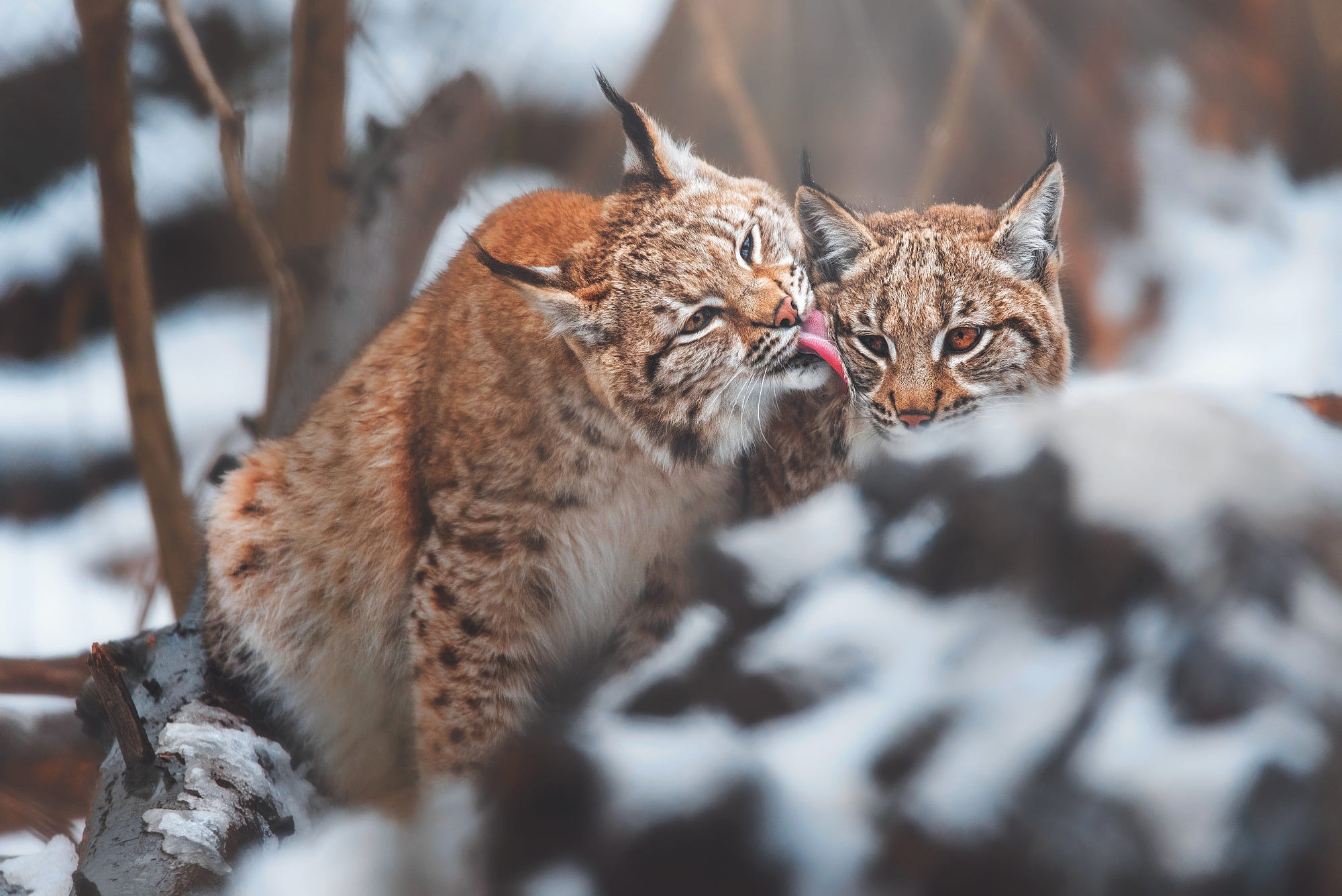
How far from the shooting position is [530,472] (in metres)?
0.97

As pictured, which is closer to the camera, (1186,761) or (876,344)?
(1186,761)

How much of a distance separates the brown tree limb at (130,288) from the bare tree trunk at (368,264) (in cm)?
19

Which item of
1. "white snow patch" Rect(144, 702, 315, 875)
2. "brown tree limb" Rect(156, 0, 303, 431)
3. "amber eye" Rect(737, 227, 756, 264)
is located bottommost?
"white snow patch" Rect(144, 702, 315, 875)

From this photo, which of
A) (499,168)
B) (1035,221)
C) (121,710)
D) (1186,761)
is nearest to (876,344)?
(1035,221)

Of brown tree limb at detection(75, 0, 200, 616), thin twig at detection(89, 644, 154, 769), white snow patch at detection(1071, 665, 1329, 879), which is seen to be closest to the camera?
white snow patch at detection(1071, 665, 1329, 879)

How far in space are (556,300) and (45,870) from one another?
86cm

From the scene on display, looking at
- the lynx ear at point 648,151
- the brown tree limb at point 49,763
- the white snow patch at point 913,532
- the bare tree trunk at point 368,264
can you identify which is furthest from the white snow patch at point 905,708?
the brown tree limb at point 49,763

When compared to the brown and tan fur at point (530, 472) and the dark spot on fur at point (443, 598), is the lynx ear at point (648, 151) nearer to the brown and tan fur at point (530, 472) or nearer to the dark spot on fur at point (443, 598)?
the brown and tan fur at point (530, 472)

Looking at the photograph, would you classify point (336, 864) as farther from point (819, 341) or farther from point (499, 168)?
point (499, 168)

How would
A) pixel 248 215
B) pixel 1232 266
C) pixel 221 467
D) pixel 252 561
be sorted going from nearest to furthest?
pixel 1232 266 → pixel 252 561 → pixel 221 467 → pixel 248 215

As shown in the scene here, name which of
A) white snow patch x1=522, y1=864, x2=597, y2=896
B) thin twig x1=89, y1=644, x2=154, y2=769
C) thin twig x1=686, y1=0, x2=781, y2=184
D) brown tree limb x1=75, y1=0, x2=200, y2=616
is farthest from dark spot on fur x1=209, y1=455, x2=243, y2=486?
white snow patch x1=522, y1=864, x2=597, y2=896

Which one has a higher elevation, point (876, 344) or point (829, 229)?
point (829, 229)

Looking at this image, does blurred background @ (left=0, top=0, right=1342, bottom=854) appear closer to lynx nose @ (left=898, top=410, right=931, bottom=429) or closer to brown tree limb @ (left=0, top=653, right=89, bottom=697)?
brown tree limb @ (left=0, top=653, right=89, bottom=697)

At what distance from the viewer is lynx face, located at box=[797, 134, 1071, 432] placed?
0.77 meters
